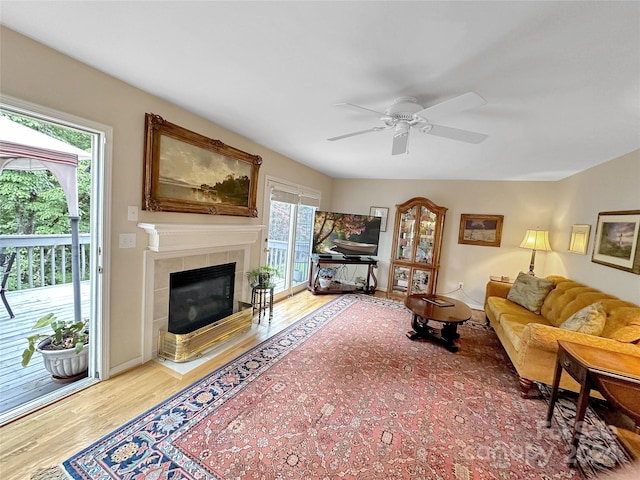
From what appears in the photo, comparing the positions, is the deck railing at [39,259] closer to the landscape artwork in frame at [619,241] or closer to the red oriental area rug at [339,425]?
the red oriental area rug at [339,425]

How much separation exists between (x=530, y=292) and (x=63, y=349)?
468 cm

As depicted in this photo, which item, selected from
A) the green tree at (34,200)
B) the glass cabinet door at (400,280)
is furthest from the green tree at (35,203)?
the glass cabinet door at (400,280)

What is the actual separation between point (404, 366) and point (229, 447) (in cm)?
168

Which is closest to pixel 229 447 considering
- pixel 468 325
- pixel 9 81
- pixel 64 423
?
pixel 64 423

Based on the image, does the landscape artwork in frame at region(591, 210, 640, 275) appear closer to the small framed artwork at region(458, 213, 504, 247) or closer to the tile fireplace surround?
the small framed artwork at region(458, 213, 504, 247)

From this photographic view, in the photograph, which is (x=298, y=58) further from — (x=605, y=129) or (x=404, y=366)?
(x=404, y=366)

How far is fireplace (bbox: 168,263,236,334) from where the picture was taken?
2.59 metres

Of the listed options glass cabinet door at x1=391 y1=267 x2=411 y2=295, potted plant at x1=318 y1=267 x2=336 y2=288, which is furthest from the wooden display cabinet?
potted plant at x1=318 y1=267 x2=336 y2=288

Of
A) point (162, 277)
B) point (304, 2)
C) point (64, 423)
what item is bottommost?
point (64, 423)

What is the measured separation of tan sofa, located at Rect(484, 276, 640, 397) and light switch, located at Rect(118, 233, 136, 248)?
3268 mm

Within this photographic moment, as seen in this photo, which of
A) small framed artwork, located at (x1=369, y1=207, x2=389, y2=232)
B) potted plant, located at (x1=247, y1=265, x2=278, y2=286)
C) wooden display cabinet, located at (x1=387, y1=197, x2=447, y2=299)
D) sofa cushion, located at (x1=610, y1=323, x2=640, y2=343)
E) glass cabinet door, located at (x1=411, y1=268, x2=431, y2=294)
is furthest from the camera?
small framed artwork, located at (x1=369, y1=207, x2=389, y2=232)

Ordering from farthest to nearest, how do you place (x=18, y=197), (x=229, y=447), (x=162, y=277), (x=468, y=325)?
(x=468, y=325) → (x=18, y=197) → (x=162, y=277) → (x=229, y=447)

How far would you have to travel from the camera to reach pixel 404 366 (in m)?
2.59

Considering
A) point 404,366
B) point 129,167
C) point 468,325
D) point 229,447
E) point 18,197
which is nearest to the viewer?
point 229,447
